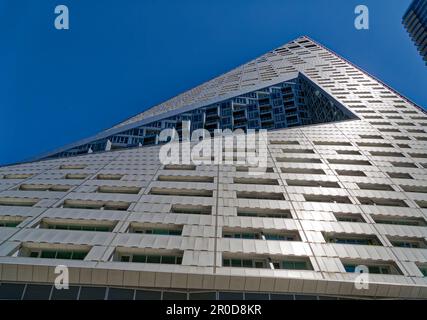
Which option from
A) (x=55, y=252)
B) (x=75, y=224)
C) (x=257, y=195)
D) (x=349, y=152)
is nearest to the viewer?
(x=55, y=252)

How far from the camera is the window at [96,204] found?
2083 centimetres

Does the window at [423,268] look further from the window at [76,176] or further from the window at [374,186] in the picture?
the window at [76,176]

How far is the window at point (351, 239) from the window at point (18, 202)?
1794cm

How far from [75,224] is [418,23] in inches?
5852

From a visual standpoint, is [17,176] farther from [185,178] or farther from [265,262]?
[265,262]

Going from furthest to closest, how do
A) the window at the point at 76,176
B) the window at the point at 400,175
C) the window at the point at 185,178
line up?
the window at the point at 400,175, the window at the point at 76,176, the window at the point at 185,178

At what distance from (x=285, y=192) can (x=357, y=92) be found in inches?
1444

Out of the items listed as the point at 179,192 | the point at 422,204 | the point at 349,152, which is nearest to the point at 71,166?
the point at 179,192

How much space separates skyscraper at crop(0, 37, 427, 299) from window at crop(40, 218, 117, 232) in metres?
0.06

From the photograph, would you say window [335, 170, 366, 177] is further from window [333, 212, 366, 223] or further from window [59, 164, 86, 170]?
window [59, 164, 86, 170]

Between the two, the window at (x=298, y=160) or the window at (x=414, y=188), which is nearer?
the window at (x=414, y=188)

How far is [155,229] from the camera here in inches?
716

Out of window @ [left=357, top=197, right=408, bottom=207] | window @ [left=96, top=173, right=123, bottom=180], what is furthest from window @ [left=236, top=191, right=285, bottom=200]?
window @ [left=96, top=173, right=123, bottom=180]

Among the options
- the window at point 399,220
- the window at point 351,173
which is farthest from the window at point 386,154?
the window at point 399,220
